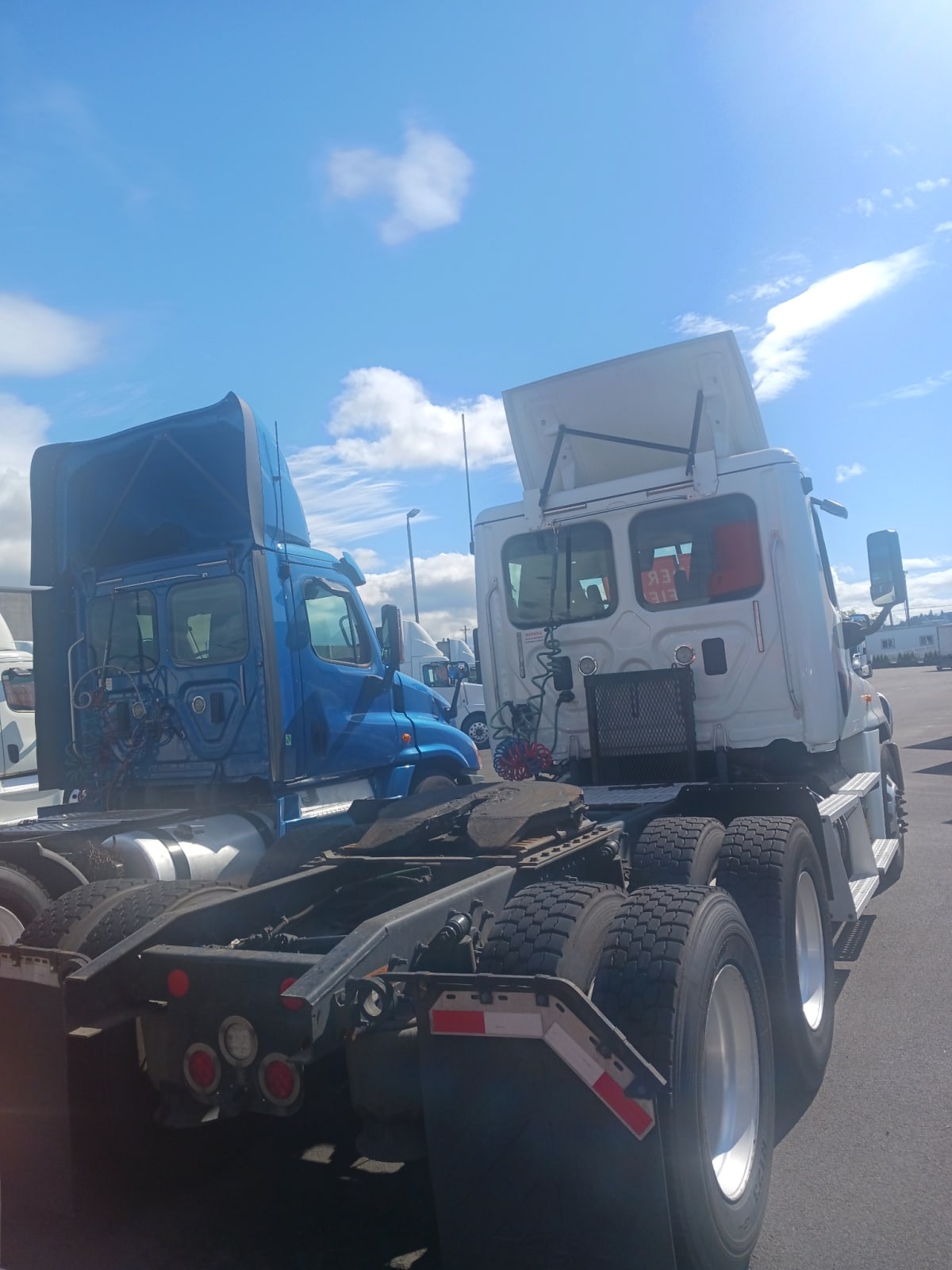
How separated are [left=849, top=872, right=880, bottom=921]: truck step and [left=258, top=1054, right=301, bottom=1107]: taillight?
3832mm

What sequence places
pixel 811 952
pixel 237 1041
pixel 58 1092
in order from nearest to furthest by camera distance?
pixel 237 1041 < pixel 58 1092 < pixel 811 952

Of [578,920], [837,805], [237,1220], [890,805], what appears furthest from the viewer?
[890,805]

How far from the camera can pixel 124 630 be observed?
692 cm

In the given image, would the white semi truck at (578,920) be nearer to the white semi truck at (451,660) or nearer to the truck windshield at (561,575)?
the truck windshield at (561,575)

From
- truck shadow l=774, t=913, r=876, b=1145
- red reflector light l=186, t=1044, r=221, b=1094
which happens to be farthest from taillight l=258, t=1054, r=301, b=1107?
truck shadow l=774, t=913, r=876, b=1145

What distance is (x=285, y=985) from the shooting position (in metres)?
2.87

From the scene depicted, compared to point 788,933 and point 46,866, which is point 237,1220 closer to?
point 46,866

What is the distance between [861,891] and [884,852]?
3.94 feet

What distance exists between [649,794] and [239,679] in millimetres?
2694

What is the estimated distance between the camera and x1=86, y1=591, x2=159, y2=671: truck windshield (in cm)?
684

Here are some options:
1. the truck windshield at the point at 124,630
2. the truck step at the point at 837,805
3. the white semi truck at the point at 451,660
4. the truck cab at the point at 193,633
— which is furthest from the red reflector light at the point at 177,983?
the white semi truck at the point at 451,660

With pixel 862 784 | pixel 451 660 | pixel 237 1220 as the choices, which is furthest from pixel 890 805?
pixel 451 660

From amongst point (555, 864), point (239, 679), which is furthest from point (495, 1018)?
point (239, 679)

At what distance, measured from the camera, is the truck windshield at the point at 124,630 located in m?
6.84
